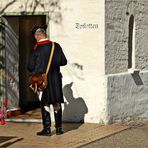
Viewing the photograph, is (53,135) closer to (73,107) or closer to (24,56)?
(73,107)

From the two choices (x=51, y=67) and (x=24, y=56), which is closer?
(x=51, y=67)

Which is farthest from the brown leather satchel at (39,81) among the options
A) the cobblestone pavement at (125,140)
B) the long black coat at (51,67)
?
the cobblestone pavement at (125,140)

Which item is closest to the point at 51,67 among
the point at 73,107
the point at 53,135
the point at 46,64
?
the point at 46,64

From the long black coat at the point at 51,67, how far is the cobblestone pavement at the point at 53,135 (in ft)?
2.33

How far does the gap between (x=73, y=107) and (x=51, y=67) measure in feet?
6.64

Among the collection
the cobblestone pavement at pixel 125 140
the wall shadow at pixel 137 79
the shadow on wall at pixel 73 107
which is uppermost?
the wall shadow at pixel 137 79

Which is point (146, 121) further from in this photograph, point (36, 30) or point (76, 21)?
point (36, 30)

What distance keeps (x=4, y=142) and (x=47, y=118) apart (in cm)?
102

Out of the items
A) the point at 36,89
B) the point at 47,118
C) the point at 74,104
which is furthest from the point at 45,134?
the point at 74,104

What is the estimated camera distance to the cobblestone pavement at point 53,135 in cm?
950

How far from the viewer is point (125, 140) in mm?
10062

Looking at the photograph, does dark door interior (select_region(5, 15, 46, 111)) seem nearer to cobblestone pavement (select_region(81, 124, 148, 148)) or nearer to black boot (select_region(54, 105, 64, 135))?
black boot (select_region(54, 105, 64, 135))

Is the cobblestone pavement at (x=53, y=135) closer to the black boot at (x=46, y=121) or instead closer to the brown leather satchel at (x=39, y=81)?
the black boot at (x=46, y=121)

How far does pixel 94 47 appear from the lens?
11539 millimetres
